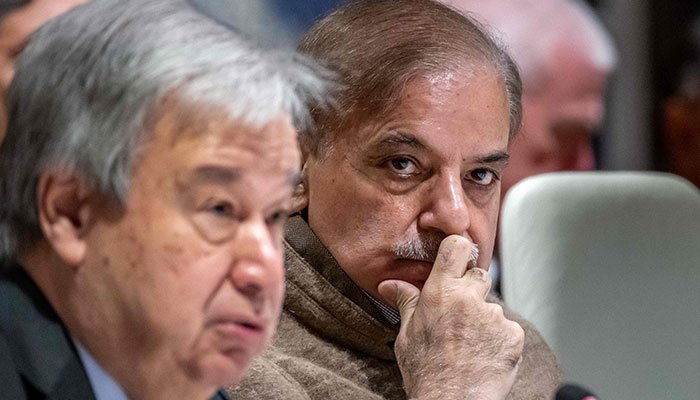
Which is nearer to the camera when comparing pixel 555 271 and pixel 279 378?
pixel 279 378

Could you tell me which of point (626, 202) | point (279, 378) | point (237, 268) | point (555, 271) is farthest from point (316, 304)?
point (626, 202)

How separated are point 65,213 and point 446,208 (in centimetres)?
71

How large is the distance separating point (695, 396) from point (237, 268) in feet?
5.62

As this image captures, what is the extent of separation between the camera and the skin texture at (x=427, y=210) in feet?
4.95

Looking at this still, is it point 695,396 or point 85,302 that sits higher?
point 85,302

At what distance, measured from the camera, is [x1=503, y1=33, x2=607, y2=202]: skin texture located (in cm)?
314

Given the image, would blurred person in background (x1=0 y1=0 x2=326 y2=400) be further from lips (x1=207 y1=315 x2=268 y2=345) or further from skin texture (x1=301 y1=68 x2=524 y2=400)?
skin texture (x1=301 y1=68 x2=524 y2=400)

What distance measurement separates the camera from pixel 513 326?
61.0 inches

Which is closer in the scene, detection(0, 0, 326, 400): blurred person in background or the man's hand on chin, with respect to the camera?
detection(0, 0, 326, 400): blurred person in background

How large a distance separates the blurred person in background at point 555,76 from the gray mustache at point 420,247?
1.53 meters

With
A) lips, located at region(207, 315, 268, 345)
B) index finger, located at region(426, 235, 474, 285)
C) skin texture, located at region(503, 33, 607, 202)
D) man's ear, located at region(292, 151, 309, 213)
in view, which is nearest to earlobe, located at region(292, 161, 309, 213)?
man's ear, located at region(292, 151, 309, 213)

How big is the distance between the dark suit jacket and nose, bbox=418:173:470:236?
68 centimetres

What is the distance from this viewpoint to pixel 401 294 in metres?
1.57

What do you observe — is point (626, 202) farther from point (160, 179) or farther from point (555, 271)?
point (160, 179)
